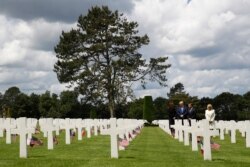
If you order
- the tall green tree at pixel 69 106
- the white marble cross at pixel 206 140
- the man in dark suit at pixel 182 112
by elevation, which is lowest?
the white marble cross at pixel 206 140

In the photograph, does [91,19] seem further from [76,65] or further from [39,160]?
[39,160]

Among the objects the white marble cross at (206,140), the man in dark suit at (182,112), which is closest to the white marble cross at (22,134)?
the white marble cross at (206,140)

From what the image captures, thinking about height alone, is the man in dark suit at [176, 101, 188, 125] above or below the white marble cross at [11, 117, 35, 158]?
above

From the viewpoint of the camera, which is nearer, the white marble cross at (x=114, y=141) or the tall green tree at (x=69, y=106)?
the white marble cross at (x=114, y=141)

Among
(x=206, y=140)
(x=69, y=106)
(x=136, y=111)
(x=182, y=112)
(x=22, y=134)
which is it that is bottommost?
(x=206, y=140)

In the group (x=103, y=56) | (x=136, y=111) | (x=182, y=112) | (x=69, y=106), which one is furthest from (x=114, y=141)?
(x=136, y=111)

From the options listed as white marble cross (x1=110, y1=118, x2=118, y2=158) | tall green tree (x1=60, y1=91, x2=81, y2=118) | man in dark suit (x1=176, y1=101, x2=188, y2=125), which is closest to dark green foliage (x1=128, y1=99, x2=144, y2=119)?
tall green tree (x1=60, y1=91, x2=81, y2=118)

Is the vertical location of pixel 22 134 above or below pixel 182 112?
below

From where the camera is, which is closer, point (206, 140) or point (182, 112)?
point (206, 140)

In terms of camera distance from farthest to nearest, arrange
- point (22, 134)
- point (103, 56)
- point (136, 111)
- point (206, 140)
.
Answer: point (136, 111), point (103, 56), point (22, 134), point (206, 140)

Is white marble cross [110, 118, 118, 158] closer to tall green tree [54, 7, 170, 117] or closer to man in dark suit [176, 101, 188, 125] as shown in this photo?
man in dark suit [176, 101, 188, 125]

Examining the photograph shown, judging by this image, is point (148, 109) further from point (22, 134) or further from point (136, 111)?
point (22, 134)

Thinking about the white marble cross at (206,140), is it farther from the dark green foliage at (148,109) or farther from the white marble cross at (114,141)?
the dark green foliage at (148,109)

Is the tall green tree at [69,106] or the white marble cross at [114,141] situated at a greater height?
the tall green tree at [69,106]
